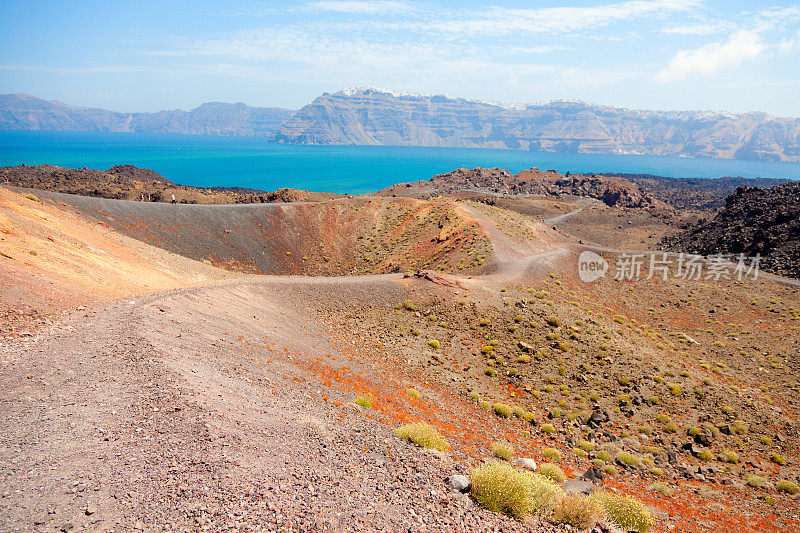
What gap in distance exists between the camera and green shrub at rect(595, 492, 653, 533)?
10172 millimetres

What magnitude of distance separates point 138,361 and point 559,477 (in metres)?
13.6

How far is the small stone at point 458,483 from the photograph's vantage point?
9211mm

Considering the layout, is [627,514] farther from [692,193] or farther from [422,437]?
[692,193]

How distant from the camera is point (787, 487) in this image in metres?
15.4

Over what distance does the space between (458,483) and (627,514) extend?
4.85 m

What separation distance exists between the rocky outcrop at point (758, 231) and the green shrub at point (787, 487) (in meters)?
41.3

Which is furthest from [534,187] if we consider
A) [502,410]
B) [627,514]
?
[627,514]

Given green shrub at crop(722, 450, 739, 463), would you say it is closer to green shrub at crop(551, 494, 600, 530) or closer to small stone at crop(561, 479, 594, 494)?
small stone at crop(561, 479, 594, 494)

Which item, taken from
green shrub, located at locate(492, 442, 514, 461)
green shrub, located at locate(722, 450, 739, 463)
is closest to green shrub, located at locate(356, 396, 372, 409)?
green shrub, located at locate(492, 442, 514, 461)

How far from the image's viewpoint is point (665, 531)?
11.9 metres

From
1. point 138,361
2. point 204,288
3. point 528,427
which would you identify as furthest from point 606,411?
point 204,288

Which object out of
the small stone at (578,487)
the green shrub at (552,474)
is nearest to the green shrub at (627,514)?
the small stone at (578,487)

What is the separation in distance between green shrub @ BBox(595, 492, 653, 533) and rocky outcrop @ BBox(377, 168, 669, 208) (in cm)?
11723

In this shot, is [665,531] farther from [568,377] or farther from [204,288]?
[204,288]
